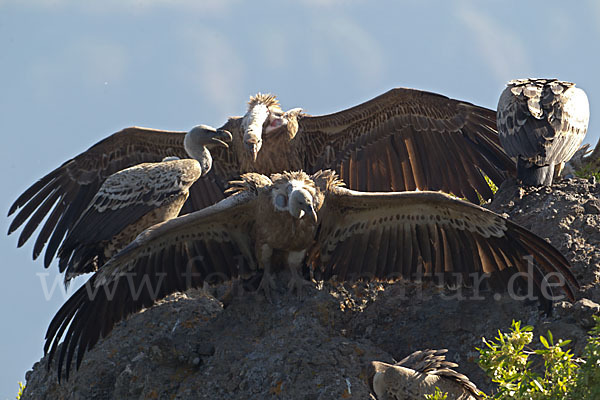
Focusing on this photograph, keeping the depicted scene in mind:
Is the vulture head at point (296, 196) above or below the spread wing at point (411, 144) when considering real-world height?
below

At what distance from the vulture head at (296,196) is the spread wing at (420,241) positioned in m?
0.29

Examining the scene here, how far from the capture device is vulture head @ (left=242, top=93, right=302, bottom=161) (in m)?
10.1

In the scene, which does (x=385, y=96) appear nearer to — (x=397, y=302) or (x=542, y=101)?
(x=542, y=101)

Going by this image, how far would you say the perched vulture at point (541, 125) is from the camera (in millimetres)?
8680

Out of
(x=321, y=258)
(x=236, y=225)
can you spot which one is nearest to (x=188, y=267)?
(x=236, y=225)

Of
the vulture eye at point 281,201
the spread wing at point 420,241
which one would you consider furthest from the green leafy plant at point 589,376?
the vulture eye at point 281,201

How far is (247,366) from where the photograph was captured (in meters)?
7.12

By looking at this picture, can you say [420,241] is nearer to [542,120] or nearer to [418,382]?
[542,120]

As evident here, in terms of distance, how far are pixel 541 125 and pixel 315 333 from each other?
10.1 ft

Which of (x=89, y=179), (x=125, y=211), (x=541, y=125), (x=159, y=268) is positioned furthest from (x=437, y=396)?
(x=89, y=179)

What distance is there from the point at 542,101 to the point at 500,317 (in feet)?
8.36

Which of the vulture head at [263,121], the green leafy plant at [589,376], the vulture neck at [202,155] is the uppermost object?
the vulture head at [263,121]

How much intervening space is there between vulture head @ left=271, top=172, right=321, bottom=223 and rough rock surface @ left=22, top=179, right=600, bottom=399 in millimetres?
777

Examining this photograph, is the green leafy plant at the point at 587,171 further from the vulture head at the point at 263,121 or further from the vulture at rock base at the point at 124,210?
the vulture at rock base at the point at 124,210
